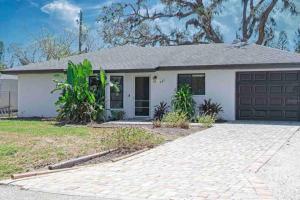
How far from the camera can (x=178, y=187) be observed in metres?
7.67

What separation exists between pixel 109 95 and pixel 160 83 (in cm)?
268

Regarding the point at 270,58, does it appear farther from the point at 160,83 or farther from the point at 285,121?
the point at 160,83

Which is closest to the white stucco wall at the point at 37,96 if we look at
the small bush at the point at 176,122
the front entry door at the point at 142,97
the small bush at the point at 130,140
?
the front entry door at the point at 142,97

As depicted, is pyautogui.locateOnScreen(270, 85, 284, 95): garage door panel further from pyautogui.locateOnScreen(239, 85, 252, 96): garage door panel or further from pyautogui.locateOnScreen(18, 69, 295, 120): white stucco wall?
pyautogui.locateOnScreen(18, 69, 295, 120): white stucco wall

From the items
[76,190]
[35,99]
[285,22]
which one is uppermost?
[285,22]

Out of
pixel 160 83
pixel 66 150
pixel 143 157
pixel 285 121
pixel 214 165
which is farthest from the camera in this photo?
pixel 160 83

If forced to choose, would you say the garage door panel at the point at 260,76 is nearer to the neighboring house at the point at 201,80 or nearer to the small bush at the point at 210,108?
the neighboring house at the point at 201,80

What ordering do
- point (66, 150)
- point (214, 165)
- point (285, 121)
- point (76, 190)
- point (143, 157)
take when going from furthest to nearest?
point (285, 121), point (66, 150), point (143, 157), point (214, 165), point (76, 190)

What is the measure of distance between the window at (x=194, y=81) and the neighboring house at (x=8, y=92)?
13641mm

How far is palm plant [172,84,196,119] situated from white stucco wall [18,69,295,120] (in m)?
0.74

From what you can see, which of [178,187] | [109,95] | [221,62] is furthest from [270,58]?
[178,187]

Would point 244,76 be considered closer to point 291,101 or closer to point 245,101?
point 245,101

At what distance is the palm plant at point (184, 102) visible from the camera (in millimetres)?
20828

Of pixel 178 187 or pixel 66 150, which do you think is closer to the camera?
pixel 178 187
